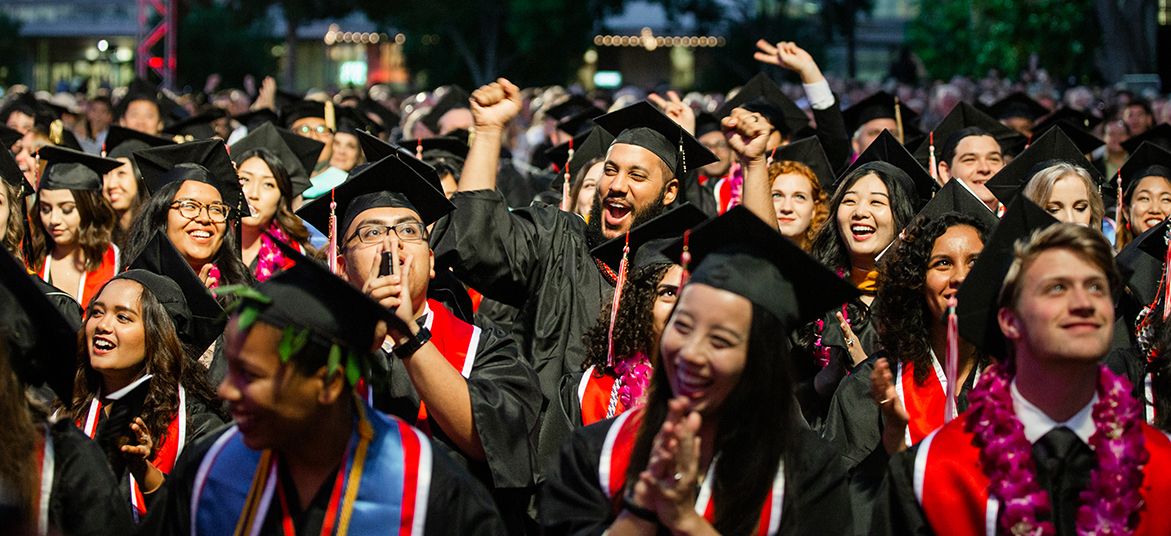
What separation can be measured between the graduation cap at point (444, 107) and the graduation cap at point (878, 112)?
9.62 feet

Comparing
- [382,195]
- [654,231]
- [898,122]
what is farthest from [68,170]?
[898,122]

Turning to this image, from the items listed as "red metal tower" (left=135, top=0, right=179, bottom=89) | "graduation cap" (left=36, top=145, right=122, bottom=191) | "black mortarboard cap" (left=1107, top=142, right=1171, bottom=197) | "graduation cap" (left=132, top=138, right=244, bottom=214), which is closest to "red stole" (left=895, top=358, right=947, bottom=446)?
"black mortarboard cap" (left=1107, top=142, right=1171, bottom=197)

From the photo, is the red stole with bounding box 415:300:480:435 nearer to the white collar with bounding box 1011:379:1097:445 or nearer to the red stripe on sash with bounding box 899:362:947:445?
the red stripe on sash with bounding box 899:362:947:445

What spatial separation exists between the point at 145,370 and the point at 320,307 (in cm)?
188

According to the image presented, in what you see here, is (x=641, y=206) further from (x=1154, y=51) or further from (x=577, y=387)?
(x=1154, y=51)

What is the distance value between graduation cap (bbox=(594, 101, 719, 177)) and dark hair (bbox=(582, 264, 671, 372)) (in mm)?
1470

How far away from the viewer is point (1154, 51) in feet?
91.2

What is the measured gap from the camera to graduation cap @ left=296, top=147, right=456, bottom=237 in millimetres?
5215

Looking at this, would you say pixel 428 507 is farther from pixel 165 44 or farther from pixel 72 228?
pixel 165 44

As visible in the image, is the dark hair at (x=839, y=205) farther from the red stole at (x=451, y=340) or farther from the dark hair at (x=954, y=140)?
the dark hair at (x=954, y=140)

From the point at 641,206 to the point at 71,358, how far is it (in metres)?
2.88

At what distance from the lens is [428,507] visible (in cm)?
345

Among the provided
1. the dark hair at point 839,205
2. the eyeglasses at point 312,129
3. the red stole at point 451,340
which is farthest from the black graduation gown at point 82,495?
the eyeglasses at point 312,129

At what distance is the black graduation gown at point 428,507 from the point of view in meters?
3.43
